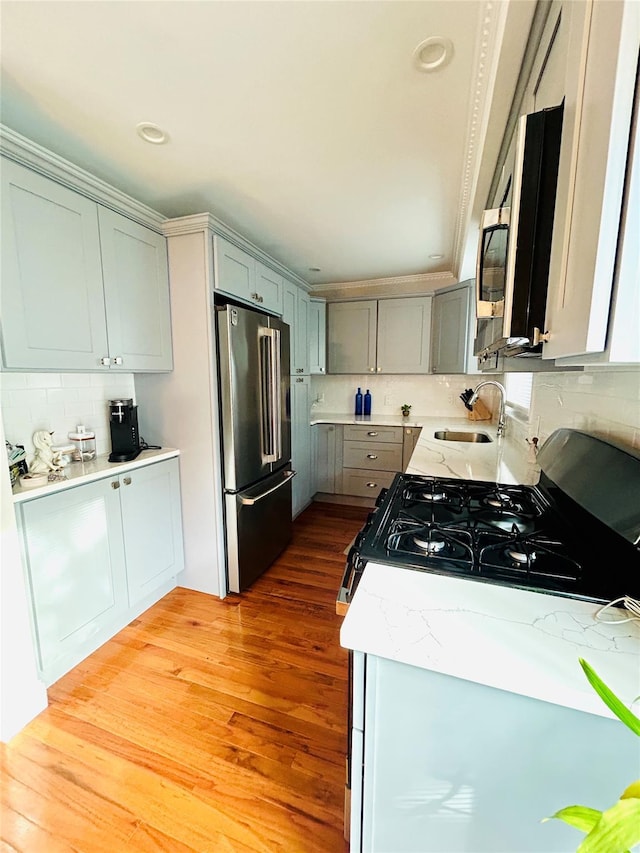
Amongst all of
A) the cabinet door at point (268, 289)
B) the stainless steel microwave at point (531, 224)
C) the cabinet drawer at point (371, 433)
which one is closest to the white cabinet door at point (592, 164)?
the stainless steel microwave at point (531, 224)

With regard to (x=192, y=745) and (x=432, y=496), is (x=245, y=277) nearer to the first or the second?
(x=432, y=496)

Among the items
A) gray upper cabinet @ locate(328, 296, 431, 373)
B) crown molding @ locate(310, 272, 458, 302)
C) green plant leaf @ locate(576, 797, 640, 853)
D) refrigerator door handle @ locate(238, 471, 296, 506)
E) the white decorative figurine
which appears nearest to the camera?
green plant leaf @ locate(576, 797, 640, 853)

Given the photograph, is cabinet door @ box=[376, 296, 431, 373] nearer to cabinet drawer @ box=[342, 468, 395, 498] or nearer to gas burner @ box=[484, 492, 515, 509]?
cabinet drawer @ box=[342, 468, 395, 498]

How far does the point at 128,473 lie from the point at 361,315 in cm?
282

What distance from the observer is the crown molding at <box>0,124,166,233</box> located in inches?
50.7

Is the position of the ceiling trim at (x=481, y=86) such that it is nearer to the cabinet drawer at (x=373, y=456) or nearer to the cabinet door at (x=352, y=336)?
the cabinet door at (x=352, y=336)

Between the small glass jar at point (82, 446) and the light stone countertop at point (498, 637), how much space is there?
1.82 metres

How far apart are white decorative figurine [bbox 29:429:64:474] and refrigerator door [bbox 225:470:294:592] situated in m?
0.89

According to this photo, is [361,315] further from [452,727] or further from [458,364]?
[452,727]

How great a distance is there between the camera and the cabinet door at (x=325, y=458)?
3.68 meters

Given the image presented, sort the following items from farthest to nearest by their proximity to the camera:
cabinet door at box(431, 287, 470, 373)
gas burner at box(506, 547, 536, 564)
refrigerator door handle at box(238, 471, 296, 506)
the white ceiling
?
1. cabinet door at box(431, 287, 470, 373)
2. refrigerator door handle at box(238, 471, 296, 506)
3. the white ceiling
4. gas burner at box(506, 547, 536, 564)

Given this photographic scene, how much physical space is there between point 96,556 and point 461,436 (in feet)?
9.16

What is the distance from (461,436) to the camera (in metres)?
3.05

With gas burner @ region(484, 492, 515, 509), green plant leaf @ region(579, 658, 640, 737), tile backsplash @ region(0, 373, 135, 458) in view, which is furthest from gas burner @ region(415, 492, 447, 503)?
tile backsplash @ region(0, 373, 135, 458)
